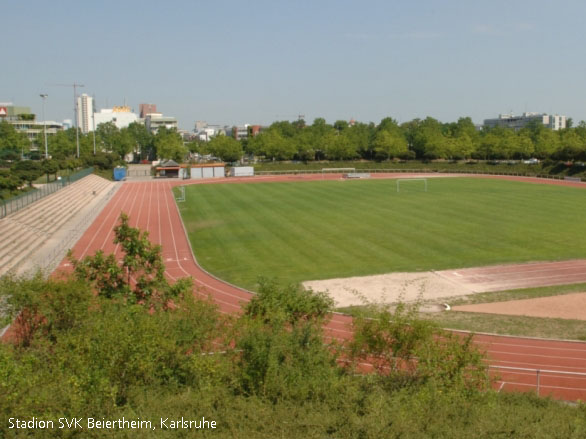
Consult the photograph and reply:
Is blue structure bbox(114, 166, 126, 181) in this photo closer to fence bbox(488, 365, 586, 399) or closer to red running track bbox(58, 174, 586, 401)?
red running track bbox(58, 174, 586, 401)

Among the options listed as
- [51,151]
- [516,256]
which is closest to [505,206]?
[516,256]

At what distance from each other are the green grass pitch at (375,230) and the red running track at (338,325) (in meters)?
1.37

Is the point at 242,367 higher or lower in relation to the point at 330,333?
higher

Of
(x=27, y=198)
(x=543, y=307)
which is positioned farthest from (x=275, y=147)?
(x=543, y=307)

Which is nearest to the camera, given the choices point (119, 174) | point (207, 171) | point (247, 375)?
point (247, 375)

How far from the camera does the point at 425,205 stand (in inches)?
2301

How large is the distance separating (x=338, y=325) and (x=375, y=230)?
21.6 metres

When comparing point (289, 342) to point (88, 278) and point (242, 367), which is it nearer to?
point (242, 367)

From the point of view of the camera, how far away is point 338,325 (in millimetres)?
24281

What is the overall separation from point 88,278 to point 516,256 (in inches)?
1003

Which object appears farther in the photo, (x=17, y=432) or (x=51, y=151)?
(x=51, y=151)

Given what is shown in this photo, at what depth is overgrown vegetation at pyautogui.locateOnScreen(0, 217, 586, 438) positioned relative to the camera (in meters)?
11.8

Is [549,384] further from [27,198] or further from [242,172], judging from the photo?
[242,172]

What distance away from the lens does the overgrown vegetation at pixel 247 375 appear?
11750mm
